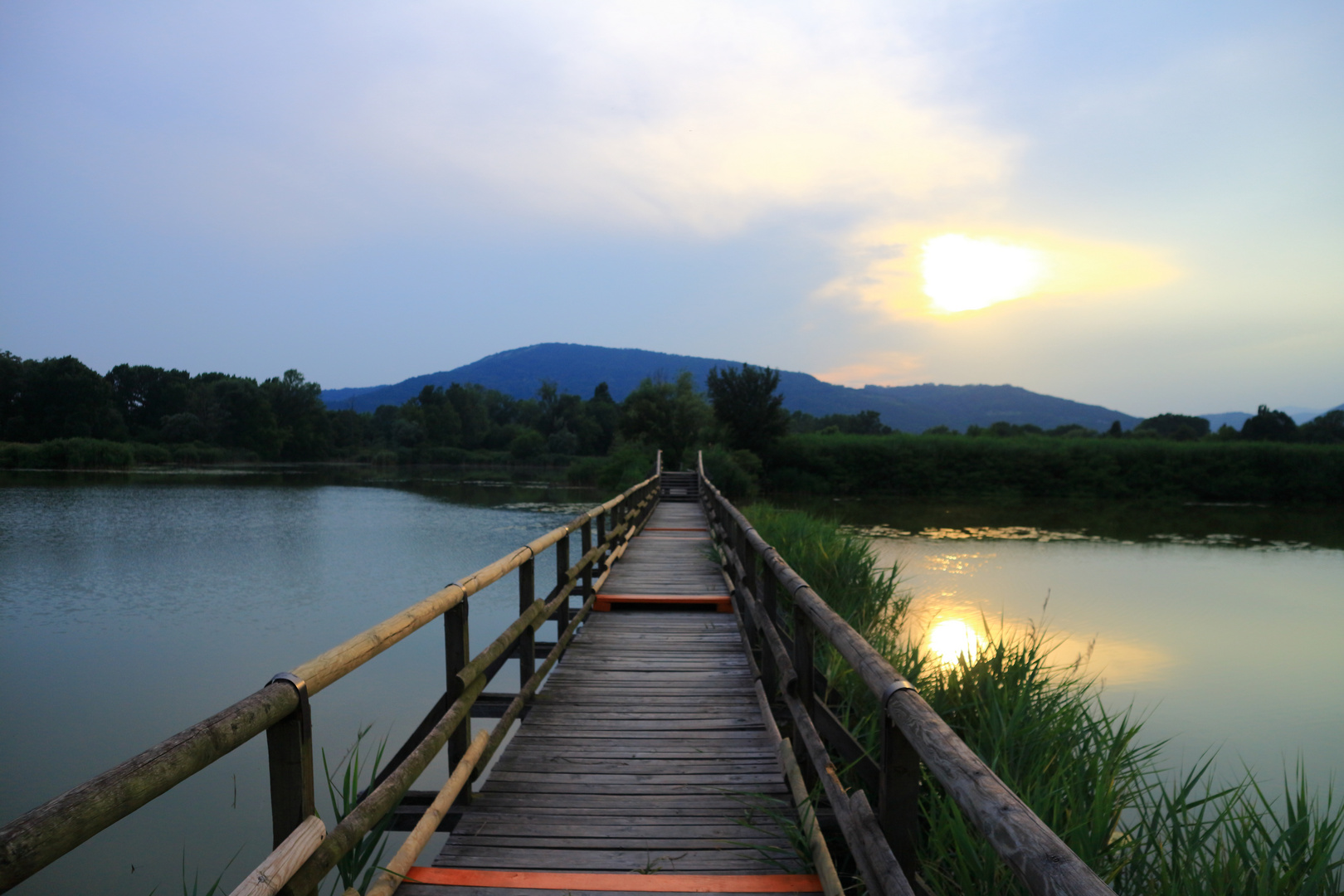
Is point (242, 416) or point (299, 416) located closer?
point (242, 416)

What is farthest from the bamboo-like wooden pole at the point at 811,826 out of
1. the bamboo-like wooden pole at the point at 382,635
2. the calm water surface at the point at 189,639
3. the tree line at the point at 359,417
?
the tree line at the point at 359,417

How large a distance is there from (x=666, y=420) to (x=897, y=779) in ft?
133

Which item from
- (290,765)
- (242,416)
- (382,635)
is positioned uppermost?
(242,416)

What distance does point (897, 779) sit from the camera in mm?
1896

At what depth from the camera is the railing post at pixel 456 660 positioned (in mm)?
2793

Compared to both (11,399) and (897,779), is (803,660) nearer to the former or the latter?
(897,779)

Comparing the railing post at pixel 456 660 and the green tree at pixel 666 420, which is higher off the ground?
the green tree at pixel 666 420

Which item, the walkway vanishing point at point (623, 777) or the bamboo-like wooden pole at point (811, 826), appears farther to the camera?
the bamboo-like wooden pole at point (811, 826)

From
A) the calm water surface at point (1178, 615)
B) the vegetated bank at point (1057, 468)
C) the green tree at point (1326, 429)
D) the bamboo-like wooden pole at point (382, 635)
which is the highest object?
the green tree at point (1326, 429)

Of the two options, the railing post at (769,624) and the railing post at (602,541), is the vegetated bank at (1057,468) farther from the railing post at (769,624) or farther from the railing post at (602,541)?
the railing post at (769,624)

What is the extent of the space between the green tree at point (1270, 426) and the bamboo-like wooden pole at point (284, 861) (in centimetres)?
6845

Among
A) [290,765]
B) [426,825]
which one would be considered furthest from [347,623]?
[290,765]

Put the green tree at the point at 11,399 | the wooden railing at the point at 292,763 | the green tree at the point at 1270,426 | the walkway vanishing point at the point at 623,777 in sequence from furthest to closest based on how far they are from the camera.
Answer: the green tree at the point at 11,399
the green tree at the point at 1270,426
the walkway vanishing point at the point at 623,777
the wooden railing at the point at 292,763

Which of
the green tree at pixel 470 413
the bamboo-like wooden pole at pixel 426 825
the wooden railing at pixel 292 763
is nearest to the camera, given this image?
the wooden railing at pixel 292 763
